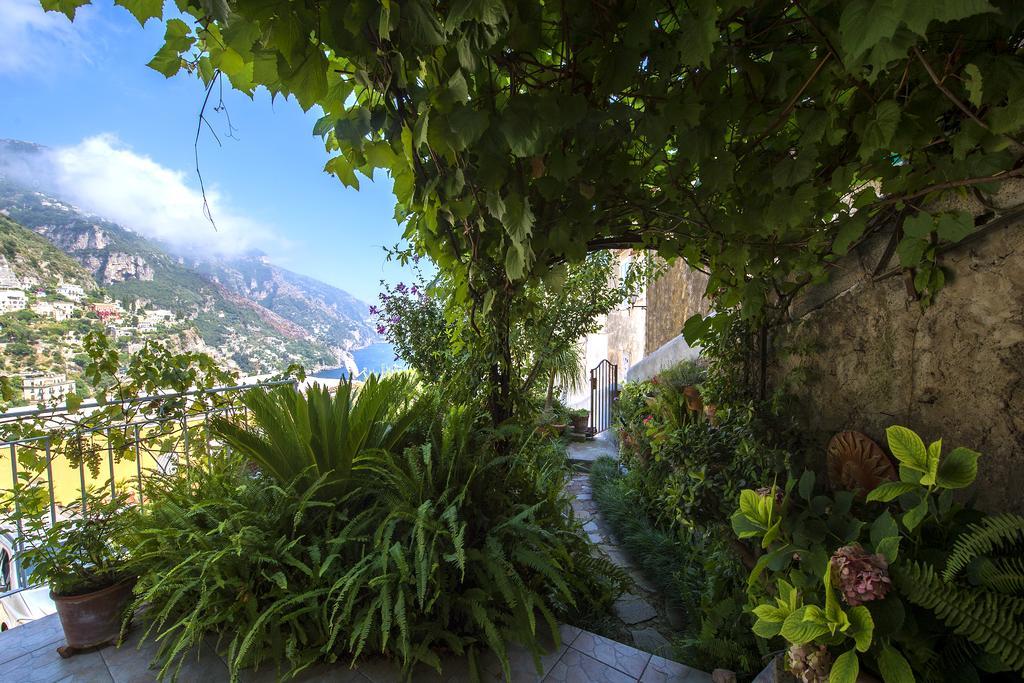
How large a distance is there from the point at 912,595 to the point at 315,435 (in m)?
2.14

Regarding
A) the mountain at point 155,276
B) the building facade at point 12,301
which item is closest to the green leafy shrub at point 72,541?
the mountain at point 155,276

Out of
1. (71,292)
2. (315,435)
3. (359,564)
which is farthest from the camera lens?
(71,292)

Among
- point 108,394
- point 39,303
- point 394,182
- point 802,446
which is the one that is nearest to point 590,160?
point 394,182

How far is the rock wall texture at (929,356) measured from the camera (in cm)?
154

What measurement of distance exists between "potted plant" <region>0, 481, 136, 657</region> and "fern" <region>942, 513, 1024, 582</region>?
2.81 meters

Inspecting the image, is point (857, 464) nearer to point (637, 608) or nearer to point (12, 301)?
point (637, 608)

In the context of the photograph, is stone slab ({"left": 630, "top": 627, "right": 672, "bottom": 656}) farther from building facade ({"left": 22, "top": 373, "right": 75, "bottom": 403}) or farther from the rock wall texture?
building facade ({"left": 22, "top": 373, "right": 75, "bottom": 403})

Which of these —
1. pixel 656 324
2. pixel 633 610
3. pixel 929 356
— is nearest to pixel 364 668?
pixel 633 610

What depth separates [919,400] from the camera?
5.94ft

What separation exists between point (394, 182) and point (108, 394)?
7.05ft

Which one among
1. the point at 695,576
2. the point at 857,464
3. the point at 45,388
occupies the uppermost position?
the point at 45,388

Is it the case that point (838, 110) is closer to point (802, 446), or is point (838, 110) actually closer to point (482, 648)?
point (802, 446)

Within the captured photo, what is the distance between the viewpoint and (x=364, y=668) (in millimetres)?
→ 1604

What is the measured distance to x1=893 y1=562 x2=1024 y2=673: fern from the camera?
3.03 ft
